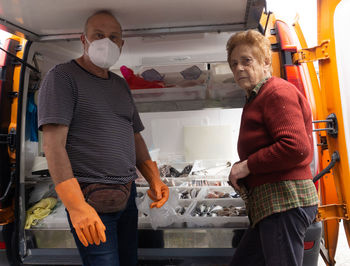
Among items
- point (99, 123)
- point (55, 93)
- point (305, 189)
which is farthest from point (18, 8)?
point (305, 189)

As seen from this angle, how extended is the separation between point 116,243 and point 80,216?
A: 0.32 m

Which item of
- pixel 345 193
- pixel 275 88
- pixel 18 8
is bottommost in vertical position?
pixel 345 193

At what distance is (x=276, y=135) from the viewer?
4.16ft

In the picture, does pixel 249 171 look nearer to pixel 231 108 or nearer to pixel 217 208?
pixel 217 208

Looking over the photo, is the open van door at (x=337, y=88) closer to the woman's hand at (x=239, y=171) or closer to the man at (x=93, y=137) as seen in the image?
the woman's hand at (x=239, y=171)

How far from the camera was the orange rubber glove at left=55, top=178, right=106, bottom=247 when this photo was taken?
128 centimetres

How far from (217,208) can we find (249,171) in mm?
1003

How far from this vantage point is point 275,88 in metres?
1.33

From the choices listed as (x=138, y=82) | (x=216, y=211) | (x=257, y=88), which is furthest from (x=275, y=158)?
(x=138, y=82)

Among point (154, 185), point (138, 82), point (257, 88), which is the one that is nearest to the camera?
point (257, 88)

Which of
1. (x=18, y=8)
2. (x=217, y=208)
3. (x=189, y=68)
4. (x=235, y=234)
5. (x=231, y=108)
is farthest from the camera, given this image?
(x=231, y=108)

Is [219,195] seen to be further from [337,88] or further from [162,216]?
[337,88]

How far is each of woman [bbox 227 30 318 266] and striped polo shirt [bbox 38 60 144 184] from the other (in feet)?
2.13

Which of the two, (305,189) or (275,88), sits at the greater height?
(275,88)
